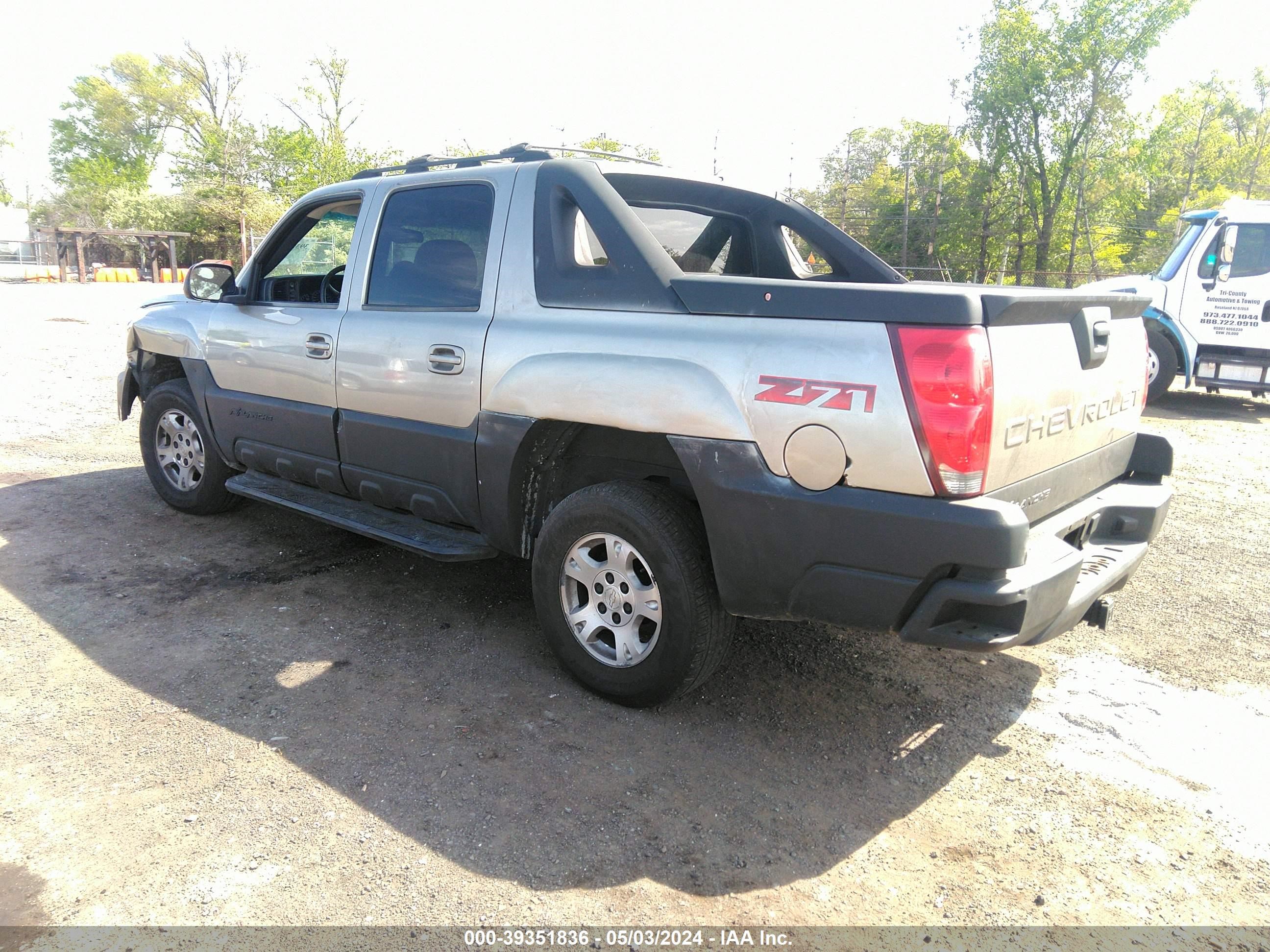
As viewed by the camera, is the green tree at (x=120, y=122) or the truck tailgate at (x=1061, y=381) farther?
the green tree at (x=120, y=122)

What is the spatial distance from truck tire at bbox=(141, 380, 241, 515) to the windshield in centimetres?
1112

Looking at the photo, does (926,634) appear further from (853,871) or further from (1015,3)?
(1015,3)

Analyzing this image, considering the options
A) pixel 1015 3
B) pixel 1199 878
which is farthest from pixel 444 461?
pixel 1015 3

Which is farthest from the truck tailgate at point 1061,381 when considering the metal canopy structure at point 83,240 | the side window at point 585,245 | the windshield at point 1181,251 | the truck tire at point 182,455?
the metal canopy structure at point 83,240

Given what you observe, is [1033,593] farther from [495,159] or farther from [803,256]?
[495,159]

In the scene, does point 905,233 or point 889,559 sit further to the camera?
point 905,233

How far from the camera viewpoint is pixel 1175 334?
11164 mm

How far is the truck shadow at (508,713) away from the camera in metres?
2.68

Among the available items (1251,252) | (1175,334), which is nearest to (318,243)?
(1175,334)

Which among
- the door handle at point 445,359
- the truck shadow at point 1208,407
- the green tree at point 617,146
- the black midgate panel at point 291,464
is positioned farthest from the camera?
the green tree at point 617,146

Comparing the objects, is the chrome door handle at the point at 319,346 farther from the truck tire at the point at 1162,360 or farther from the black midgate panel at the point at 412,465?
the truck tire at the point at 1162,360

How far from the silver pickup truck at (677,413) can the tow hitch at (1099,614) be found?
0.01m

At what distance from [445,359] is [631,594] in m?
1.35

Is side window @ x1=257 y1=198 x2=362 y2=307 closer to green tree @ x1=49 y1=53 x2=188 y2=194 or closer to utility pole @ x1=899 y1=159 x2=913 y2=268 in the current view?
utility pole @ x1=899 y1=159 x2=913 y2=268
